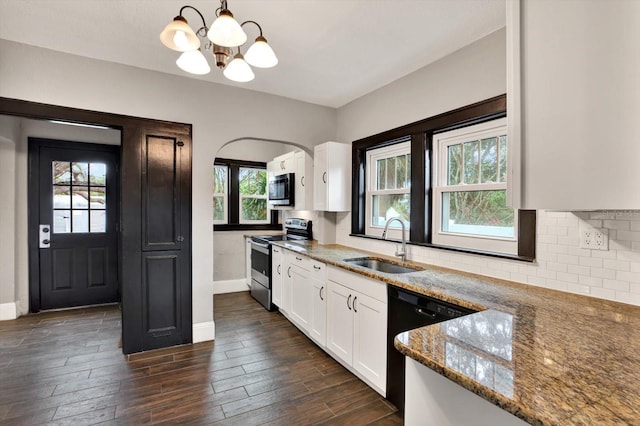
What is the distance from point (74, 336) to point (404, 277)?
11.2 ft

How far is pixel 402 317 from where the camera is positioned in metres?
1.99

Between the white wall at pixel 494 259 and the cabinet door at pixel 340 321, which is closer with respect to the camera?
the white wall at pixel 494 259

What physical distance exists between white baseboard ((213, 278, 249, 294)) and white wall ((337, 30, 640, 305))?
7.96ft

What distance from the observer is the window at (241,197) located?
515 cm

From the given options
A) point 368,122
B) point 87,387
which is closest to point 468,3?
point 368,122

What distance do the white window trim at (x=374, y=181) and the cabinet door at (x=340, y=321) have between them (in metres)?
0.91

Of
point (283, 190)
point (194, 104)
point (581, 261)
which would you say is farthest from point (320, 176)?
point (581, 261)

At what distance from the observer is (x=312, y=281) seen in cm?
305

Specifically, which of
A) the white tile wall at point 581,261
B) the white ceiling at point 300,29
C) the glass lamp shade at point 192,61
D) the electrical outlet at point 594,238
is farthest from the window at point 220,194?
the electrical outlet at point 594,238

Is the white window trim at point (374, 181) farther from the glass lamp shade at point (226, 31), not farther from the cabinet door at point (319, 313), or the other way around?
the glass lamp shade at point (226, 31)

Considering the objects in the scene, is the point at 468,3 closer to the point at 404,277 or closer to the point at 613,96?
the point at 613,96

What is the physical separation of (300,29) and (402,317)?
2.10 meters

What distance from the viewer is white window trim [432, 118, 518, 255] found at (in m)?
2.24

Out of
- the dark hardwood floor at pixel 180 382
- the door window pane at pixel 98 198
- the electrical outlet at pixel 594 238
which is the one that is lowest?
the dark hardwood floor at pixel 180 382
